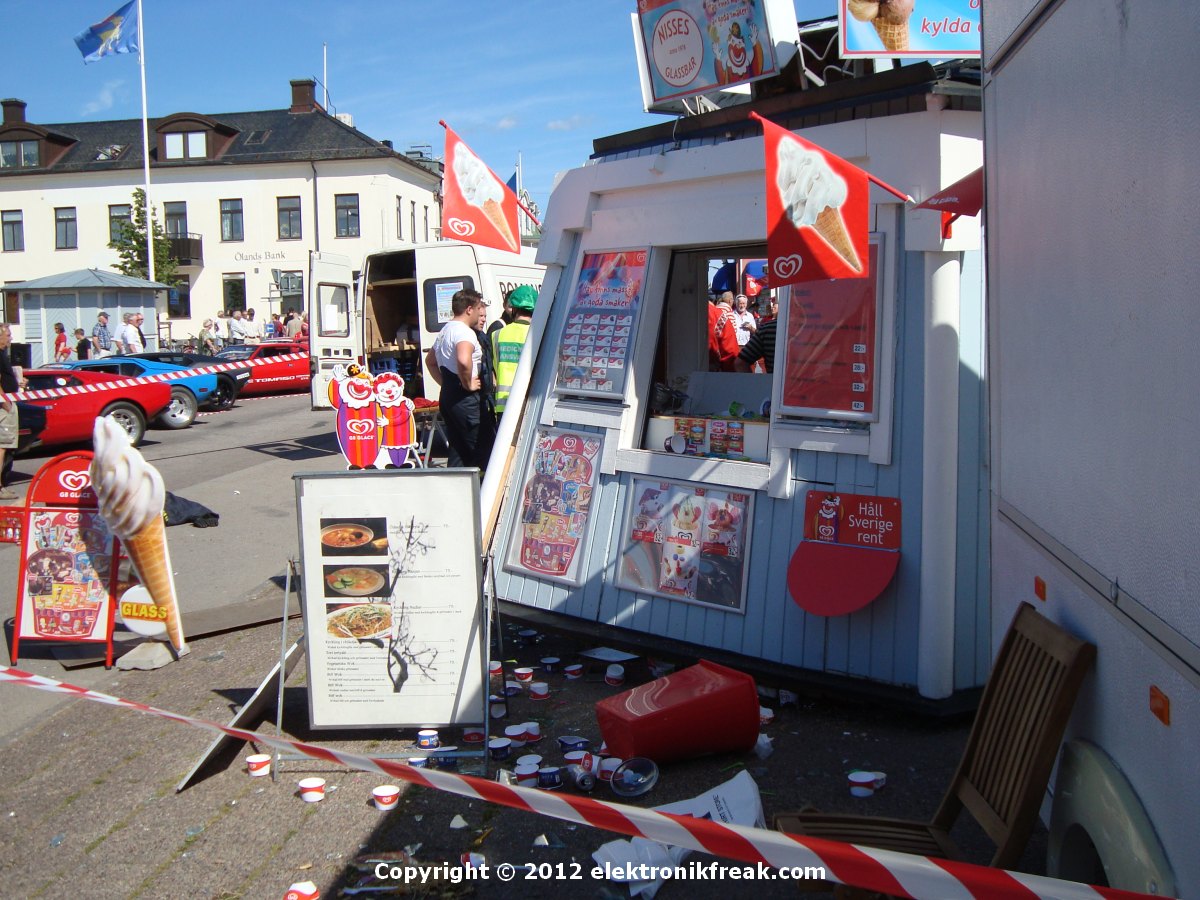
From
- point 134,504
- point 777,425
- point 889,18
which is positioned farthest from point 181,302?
point 777,425

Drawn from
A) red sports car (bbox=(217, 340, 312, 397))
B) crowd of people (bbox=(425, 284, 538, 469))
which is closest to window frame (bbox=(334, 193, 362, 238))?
red sports car (bbox=(217, 340, 312, 397))

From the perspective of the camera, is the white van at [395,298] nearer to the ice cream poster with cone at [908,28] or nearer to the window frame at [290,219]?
the ice cream poster with cone at [908,28]

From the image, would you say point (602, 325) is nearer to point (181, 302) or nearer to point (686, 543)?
point (686, 543)

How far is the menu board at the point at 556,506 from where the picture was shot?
237 inches

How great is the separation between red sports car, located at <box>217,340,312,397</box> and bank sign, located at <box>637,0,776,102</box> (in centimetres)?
1852

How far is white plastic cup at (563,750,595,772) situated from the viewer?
4.43 metres

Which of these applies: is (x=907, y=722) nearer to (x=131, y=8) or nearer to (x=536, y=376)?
(x=536, y=376)

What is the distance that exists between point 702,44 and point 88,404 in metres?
12.8

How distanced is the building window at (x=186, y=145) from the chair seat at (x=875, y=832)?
48.8 meters

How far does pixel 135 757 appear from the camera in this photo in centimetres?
487

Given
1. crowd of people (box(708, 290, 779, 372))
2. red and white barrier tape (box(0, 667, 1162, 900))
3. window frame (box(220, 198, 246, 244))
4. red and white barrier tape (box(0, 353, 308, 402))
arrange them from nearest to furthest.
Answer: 1. red and white barrier tape (box(0, 667, 1162, 900))
2. crowd of people (box(708, 290, 779, 372))
3. red and white barrier tape (box(0, 353, 308, 402))
4. window frame (box(220, 198, 246, 244))

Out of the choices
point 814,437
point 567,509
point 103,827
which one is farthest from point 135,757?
point 814,437

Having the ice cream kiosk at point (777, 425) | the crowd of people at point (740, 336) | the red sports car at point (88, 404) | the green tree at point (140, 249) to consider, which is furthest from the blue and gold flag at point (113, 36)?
the ice cream kiosk at point (777, 425)

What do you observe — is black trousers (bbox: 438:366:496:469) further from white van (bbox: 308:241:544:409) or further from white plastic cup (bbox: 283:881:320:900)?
white van (bbox: 308:241:544:409)
